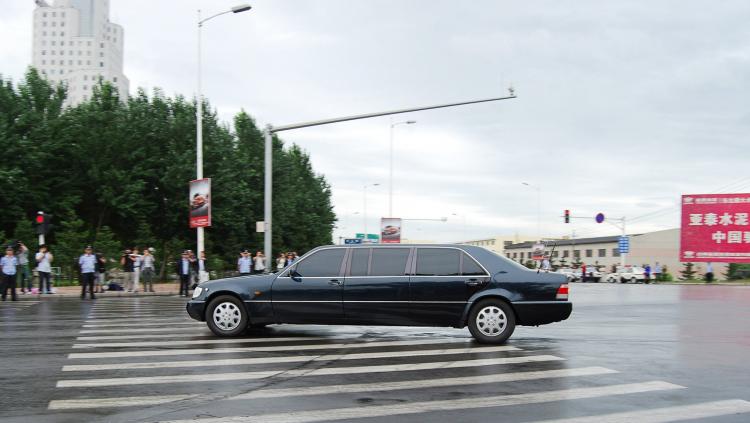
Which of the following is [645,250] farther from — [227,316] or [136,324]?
[227,316]

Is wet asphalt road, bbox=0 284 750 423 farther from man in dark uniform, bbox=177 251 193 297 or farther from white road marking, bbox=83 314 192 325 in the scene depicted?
man in dark uniform, bbox=177 251 193 297

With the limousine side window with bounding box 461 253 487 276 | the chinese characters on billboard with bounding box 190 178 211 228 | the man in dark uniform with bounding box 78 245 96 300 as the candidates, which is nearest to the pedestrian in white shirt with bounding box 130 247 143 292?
the chinese characters on billboard with bounding box 190 178 211 228

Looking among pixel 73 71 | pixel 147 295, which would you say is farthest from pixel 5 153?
pixel 73 71

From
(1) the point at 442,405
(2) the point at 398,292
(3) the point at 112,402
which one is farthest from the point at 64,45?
(1) the point at 442,405

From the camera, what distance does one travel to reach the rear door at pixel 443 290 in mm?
11086

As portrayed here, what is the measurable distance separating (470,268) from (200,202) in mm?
19241

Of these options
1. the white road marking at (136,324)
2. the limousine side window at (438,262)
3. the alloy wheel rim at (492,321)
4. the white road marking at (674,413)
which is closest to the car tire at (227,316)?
the white road marking at (136,324)

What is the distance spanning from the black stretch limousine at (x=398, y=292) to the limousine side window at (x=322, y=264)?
0.02 metres

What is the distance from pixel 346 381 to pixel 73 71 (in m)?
192

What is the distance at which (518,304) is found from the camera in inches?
434

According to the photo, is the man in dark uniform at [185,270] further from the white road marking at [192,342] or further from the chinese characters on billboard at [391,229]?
Result: the chinese characters on billboard at [391,229]

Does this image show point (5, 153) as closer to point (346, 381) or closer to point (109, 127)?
point (109, 127)

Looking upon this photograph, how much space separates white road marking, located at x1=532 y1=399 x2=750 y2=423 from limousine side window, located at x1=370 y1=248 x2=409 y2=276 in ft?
17.5

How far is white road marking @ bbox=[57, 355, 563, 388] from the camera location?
7641mm
